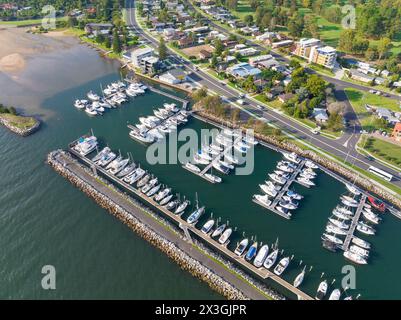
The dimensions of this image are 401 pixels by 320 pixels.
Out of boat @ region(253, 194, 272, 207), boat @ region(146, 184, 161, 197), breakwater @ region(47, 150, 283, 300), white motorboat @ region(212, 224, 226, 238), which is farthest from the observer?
boat @ region(146, 184, 161, 197)

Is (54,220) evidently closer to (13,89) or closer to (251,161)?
(251,161)

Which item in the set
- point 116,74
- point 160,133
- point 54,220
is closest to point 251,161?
point 160,133

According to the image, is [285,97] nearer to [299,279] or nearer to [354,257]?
[354,257]

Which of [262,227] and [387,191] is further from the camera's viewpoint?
[387,191]

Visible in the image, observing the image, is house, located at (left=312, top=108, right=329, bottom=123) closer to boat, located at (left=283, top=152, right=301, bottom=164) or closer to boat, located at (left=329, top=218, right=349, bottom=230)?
boat, located at (left=283, top=152, right=301, bottom=164)

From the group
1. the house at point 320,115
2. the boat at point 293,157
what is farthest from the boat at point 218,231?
the house at point 320,115

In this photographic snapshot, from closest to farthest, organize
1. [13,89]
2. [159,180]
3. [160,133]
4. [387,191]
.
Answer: [387,191] → [159,180] → [160,133] → [13,89]

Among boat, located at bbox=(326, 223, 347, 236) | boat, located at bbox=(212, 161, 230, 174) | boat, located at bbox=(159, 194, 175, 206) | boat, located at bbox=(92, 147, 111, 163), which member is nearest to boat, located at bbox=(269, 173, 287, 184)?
boat, located at bbox=(212, 161, 230, 174)
